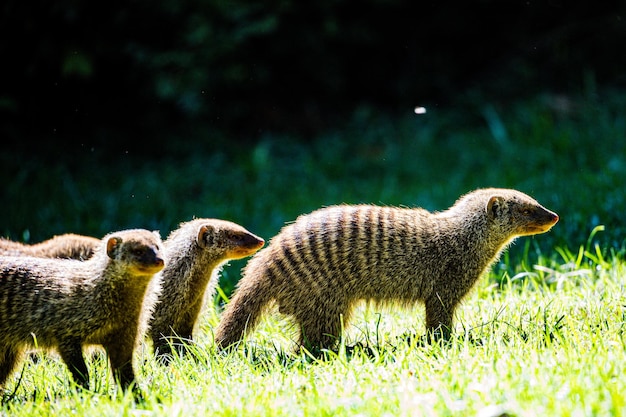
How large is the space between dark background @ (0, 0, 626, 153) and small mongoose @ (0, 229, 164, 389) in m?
4.35

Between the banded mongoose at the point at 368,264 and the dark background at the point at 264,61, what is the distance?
401 cm

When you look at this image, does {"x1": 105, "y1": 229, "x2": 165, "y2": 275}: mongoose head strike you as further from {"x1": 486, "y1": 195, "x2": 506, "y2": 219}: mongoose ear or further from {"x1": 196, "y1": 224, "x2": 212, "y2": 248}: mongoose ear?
{"x1": 486, "y1": 195, "x2": 506, "y2": 219}: mongoose ear

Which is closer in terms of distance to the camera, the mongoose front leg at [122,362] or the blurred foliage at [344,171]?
the mongoose front leg at [122,362]

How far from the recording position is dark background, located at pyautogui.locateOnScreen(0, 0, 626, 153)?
25.0 ft

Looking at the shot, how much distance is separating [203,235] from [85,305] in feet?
2.75

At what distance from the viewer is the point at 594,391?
2.57 meters

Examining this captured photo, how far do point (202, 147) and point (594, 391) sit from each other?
244 inches

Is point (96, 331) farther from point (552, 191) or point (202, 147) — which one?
point (202, 147)

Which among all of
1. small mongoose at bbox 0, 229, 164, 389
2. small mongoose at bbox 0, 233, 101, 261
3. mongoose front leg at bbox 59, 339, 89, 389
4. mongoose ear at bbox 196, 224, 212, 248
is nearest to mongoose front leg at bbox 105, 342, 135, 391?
small mongoose at bbox 0, 229, 164, 389

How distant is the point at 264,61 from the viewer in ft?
26.9

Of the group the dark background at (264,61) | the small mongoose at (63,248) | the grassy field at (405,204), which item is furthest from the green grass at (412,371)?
the dark background at (264,61)

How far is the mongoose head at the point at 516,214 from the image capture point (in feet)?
13.3

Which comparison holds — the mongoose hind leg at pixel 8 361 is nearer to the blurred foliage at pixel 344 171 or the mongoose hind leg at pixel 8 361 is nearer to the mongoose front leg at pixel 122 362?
the mongoose front leg at pixel 122 362

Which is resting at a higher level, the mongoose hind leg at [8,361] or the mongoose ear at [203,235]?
the mongoose ear at [203,235]
